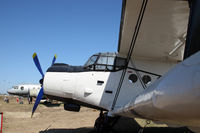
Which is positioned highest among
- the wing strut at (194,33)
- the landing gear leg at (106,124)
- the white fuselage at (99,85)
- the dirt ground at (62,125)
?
the wing strut at (194,33)

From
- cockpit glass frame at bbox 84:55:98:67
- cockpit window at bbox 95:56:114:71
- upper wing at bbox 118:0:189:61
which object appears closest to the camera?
upper wing at bbox 118:0:189:61

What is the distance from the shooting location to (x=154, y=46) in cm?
475

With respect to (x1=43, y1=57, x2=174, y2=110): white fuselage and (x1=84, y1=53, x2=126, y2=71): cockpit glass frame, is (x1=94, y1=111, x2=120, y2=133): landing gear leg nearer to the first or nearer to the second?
(x1=43, y1=57, x2=174, y2=110): white fuselage

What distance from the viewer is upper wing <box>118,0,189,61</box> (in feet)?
8.63

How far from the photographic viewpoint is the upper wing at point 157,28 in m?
2.63

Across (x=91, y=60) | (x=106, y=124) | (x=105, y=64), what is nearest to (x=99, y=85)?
(x=105, y=64)

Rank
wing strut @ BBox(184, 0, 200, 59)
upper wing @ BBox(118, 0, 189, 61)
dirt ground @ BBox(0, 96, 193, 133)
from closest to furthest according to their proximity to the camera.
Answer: wing strut @ BBox(184, 0, 200, 59) < upper wing @ BBox(118, 0, 189, 61) < dirt ground @ BBox(0, 96, 193, 133)

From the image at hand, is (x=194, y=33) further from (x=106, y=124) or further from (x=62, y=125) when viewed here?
(x=62, y=125)

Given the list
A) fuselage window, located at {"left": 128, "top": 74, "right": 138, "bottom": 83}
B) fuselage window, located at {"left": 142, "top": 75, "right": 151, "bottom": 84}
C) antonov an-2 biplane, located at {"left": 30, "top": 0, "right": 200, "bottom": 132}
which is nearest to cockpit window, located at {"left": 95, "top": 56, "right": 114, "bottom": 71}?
antonov an-2 biplane, located at {"left": 30, "top": 0, "right": 200, "bottom": 132}

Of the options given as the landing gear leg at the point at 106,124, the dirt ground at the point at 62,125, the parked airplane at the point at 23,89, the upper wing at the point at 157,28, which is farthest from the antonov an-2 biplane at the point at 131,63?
the parked airplane at the point at 23,89

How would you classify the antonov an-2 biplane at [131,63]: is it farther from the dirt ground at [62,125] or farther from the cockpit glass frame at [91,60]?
the dirt ground at [62,125]

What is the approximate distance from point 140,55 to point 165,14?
2740mm

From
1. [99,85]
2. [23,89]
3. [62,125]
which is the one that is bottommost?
[23,89]

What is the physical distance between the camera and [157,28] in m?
3.56
